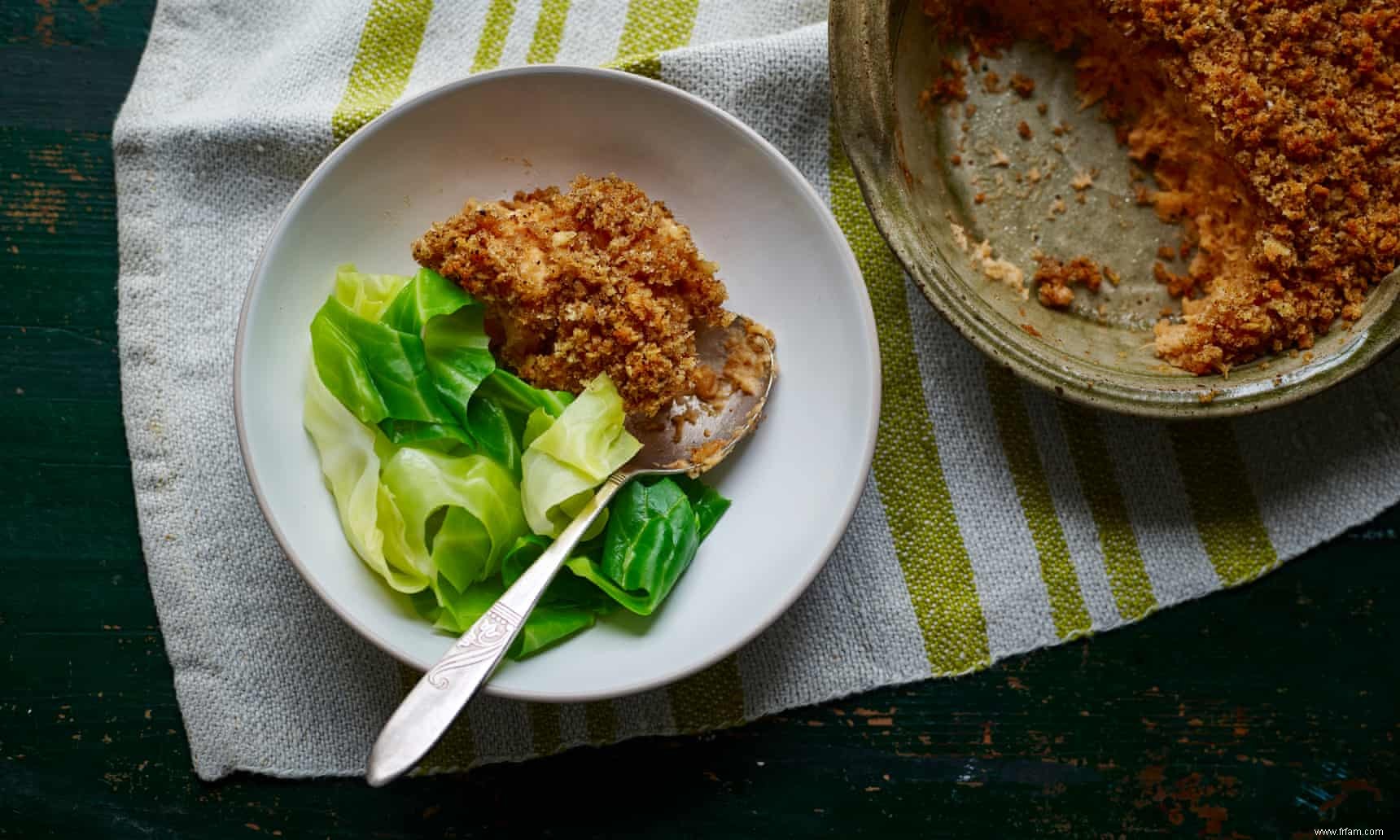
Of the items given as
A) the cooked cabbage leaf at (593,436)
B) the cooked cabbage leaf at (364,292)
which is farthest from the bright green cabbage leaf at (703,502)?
the cooked cabbage leaf at (364,292)

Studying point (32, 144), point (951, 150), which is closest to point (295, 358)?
point (32, 144)

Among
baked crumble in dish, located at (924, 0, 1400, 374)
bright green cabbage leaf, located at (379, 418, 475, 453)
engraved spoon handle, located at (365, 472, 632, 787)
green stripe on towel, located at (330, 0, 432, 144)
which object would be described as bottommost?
engraved spoon handle, located at (365, 472, 632, 787)

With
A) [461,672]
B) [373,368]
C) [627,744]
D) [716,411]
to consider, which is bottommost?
[627,744]

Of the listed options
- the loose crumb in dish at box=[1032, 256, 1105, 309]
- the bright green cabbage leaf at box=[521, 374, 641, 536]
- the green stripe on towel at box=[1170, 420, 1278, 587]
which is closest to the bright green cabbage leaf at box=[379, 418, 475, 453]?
the bright green cabbage leaf at box=[521, 374, 641, 536]

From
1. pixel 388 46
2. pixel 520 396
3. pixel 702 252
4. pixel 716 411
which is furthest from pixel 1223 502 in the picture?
pixel 388 46

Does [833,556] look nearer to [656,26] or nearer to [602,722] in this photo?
[602,722]

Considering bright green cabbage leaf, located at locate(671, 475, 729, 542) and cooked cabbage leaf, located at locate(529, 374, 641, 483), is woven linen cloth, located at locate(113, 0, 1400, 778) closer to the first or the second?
bright green cabbage leaf, located at locate(671, 475, 729, 542)

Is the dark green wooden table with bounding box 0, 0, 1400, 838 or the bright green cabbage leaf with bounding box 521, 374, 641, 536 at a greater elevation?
the bright green cabbage leaf with bounding box 521, 374, 641, 536
